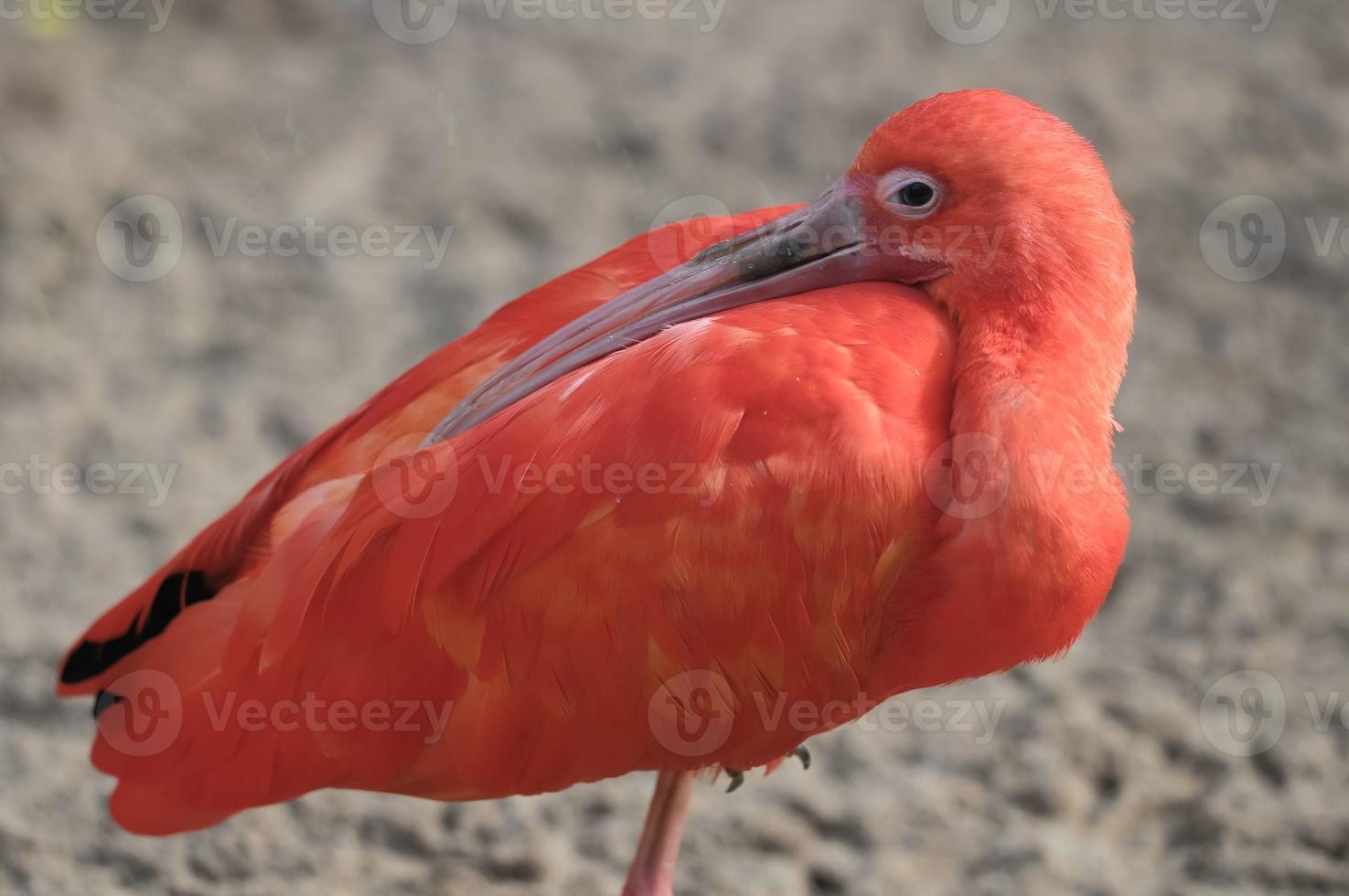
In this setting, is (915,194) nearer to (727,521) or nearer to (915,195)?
(915,195)

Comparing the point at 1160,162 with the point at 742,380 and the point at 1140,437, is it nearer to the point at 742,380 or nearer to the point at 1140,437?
the point at 1140,437

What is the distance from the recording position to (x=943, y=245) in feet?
7.37

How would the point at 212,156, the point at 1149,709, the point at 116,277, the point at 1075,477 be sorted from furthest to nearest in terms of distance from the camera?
the point at 212,156
the point at 116,277
the point at 1149,709
the point at 1075,477

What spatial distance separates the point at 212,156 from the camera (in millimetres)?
4965

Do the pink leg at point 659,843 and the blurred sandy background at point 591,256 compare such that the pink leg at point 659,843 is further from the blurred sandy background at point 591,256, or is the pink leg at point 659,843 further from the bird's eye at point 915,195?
the bird's eye at point 915,195

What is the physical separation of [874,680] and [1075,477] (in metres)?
0.46

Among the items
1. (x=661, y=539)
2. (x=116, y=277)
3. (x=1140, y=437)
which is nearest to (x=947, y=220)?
(x=661, y=539)

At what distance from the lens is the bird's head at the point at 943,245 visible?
2160 mm

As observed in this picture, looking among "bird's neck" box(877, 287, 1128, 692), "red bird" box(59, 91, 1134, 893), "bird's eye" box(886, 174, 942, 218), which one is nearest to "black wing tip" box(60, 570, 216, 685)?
"red bird" box(59, 91, 1134, 893)

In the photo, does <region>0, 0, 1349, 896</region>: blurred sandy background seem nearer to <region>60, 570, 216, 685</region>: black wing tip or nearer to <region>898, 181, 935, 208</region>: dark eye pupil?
<region>60, 570, 216, 685</region>: black wing tip

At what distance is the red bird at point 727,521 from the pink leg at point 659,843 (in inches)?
14.6

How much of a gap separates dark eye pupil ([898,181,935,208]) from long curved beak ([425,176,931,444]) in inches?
2.8

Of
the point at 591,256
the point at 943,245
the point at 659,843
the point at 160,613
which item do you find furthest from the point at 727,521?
the point at 591,256

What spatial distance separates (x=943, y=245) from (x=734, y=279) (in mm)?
337
